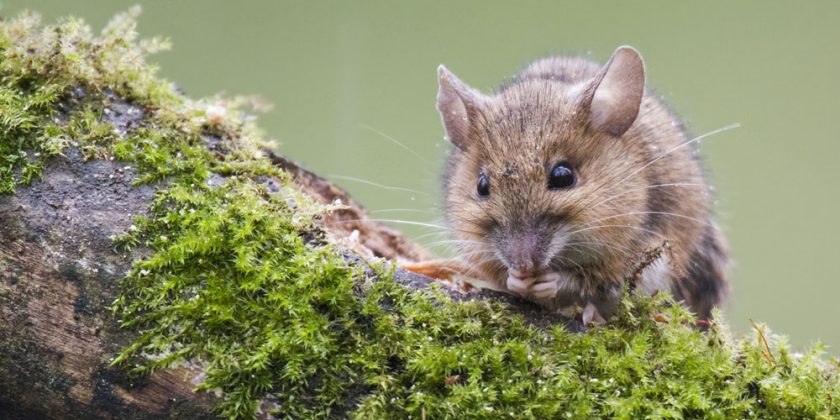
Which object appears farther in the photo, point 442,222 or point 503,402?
point 442,222

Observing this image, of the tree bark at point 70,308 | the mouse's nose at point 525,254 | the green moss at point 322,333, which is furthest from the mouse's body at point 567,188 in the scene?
the tree bark at point 70,308

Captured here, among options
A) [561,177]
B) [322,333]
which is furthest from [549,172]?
[322,333]

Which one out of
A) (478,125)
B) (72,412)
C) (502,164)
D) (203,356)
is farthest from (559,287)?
(72,412)

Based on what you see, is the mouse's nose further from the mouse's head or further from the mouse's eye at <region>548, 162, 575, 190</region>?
the mouse's eye at <region>548, 162, 575, 190</region>

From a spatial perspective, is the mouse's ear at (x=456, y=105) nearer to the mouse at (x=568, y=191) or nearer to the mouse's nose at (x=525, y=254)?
the mouse at (x=568, y=191)

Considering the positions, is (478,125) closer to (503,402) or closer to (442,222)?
(442,222)

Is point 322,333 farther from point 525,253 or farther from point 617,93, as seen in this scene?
point 617,93
